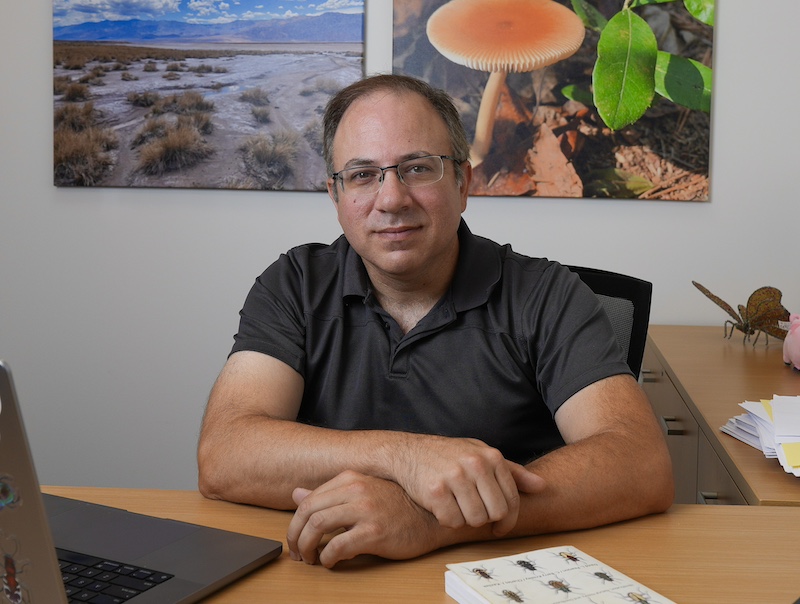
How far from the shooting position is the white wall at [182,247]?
2.90 meters

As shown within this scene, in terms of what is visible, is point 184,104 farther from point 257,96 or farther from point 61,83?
point 61,83

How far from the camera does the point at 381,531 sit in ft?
3.41

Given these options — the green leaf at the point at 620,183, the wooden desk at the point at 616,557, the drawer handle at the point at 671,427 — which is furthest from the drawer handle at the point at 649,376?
the wooden desk at the point at 616,557

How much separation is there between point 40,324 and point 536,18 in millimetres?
1972

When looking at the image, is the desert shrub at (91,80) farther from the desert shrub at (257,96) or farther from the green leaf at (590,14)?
the green leaf at (590,14)

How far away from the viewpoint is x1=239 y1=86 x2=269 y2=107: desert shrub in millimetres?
2955

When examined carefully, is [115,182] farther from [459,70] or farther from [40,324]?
[459,70]

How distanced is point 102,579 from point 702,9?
2.54 meters

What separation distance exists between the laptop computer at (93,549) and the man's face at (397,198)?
2.23 ft

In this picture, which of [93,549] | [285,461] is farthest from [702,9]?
[93,549]

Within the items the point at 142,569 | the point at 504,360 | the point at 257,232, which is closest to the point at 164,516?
the point at 142,569

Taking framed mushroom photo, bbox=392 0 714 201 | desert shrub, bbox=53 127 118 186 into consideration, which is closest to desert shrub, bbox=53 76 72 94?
desert shrub, bbox=53 127 118 186

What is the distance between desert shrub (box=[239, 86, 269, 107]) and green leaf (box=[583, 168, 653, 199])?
1.09 m

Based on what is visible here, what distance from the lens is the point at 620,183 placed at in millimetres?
2898
